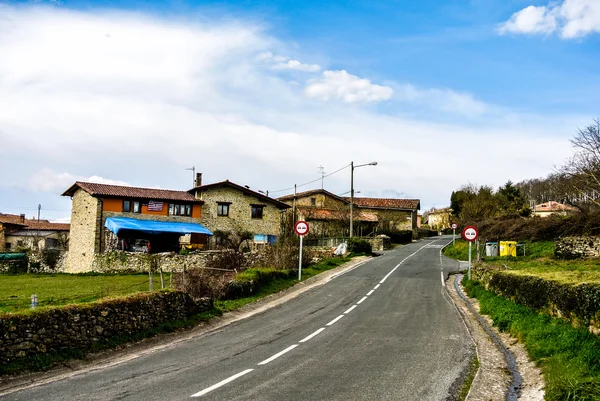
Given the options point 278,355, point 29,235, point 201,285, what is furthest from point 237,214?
point 278,355

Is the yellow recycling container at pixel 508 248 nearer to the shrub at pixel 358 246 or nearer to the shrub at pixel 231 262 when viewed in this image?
the shrub at pixel 358 246

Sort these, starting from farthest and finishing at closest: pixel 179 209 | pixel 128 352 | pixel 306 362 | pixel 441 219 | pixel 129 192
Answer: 1. pixel 441 219
2. pixel 179 209
3. pixel 129 192
4. pixel 128 352
5. pixel 306 362

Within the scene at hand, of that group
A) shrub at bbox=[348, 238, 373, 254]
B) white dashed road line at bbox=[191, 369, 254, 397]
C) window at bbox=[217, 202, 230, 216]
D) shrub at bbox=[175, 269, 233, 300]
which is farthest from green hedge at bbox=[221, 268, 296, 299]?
window at bbox=[217, 202, 230, 216]

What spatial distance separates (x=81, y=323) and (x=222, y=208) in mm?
42541

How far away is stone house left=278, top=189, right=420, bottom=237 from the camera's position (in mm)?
68000

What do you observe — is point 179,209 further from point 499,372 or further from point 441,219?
point 441,219

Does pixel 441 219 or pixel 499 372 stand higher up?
pixel 441 219

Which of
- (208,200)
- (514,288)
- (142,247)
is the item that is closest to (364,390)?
(514,288)

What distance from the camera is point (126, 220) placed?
4662cm

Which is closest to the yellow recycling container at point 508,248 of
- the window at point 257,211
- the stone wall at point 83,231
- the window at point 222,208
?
the window at point 257,211

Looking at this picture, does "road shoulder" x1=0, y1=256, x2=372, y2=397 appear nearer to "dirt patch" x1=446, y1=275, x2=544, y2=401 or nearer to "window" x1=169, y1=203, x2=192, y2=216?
"dirt patch" x1=446, y1=275, x2=544, y2=401

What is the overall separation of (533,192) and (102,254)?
378ft

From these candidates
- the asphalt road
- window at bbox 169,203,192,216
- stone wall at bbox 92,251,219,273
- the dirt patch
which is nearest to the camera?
the asphalt road

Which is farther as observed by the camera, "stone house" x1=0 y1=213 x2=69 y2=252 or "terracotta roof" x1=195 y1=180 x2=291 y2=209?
"stone house" x1=0 y1=213 x2=69 y2=252
